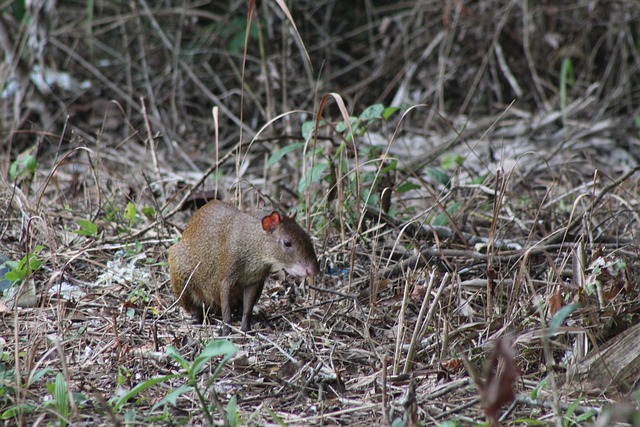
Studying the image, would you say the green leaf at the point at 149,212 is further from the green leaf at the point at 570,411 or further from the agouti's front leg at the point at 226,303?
the green leaf at the point at 570,411

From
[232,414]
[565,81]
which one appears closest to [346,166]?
[232,414]

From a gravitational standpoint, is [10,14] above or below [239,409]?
above

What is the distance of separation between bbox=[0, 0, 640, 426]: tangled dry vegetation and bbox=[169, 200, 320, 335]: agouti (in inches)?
6.1

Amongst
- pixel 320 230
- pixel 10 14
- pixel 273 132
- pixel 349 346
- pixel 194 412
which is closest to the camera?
pixel 194 412

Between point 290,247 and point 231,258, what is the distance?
1.14 ft

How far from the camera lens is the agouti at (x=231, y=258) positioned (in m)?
4.08

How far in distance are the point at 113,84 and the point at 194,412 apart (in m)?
6.15

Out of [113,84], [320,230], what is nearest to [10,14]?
[113,84]

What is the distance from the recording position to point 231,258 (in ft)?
13.8

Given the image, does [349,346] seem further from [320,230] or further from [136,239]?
[136,239]

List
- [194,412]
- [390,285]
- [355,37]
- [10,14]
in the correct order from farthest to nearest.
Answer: [355,37] → [10,14] → [390,285] → [194,412]

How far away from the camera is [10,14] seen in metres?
8.44

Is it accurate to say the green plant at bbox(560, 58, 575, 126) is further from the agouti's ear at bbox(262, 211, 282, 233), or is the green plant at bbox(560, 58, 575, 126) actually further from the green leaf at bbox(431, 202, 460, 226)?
the agouti's ear at bbox(262, 211, 282, 233)

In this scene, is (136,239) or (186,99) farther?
(186,99)
